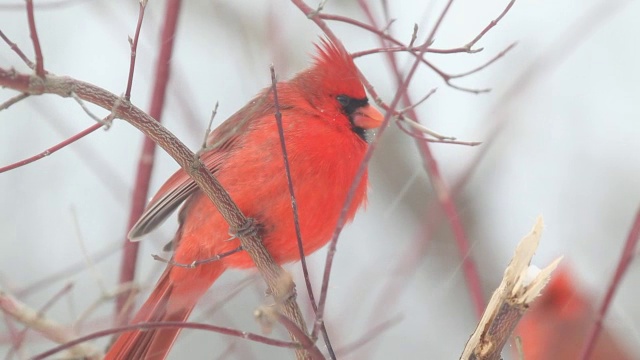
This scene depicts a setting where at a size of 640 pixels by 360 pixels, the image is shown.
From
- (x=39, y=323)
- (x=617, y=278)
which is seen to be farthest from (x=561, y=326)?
(x=39, y=323)

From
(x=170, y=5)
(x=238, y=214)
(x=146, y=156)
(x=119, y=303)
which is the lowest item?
(x=119, y=303)

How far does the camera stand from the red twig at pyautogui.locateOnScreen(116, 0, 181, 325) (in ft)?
8.32

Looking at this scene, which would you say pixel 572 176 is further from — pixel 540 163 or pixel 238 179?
pixel 238 179

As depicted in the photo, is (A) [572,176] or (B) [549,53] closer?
(B) [549,53]

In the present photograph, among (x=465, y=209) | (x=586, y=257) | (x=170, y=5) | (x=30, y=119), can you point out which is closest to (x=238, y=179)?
(x=170, y=5)

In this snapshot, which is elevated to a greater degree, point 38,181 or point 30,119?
point 30,119

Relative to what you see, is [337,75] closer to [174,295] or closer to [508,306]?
[174,295]

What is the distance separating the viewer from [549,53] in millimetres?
3480

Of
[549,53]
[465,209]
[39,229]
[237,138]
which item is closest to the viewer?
[237,138]

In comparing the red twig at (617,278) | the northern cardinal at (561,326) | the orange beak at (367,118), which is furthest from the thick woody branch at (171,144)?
the northern cardinal at (561,326)

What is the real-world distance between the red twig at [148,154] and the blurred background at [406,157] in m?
1.03

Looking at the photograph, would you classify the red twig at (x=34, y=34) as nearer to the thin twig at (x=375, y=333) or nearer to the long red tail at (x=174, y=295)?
the thin twig at (x=375, y=333)

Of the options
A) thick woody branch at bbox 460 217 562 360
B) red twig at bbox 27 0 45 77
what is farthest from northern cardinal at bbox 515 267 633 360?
red twig at bbox 27 0 45 77

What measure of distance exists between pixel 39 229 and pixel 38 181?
19.2 inches
